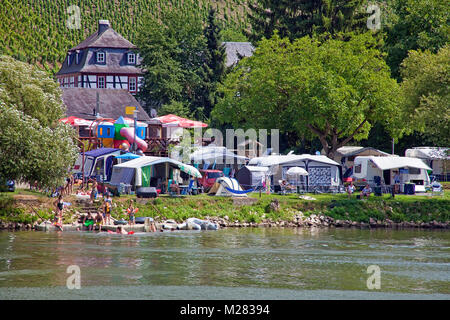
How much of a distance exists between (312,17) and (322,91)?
17773mm

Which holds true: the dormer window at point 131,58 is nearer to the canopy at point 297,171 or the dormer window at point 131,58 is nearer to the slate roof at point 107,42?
the slate roof at point 107,42

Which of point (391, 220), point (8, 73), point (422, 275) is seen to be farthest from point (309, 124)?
point (422, 275)

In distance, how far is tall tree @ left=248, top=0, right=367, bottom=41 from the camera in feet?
238

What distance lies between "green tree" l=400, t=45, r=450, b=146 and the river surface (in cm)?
835

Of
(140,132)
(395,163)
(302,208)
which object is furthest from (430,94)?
(140,132)

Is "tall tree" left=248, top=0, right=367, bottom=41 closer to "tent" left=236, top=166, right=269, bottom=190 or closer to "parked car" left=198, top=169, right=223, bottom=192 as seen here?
"tent" left=236, top=166, right=269, bottom=190

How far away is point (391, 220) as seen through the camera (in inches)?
1914

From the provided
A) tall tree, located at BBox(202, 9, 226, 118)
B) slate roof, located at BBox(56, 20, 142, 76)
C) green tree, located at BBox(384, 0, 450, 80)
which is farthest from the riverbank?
slate roof, located at BBox(56, 20, 142, 76)

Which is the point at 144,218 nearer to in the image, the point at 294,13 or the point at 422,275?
the point at 422,275

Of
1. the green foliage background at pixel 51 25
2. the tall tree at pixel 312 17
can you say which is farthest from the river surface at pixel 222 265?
the green foliage background at pixel 51 25

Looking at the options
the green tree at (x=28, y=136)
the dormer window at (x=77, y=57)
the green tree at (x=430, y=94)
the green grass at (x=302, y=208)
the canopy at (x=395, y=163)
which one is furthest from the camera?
the dormer window at (x=77, y=57)

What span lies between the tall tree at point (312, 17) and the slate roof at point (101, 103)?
15.2 m

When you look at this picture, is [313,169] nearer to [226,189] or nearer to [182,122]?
[226,189]

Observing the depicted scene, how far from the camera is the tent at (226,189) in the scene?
49938 mm
